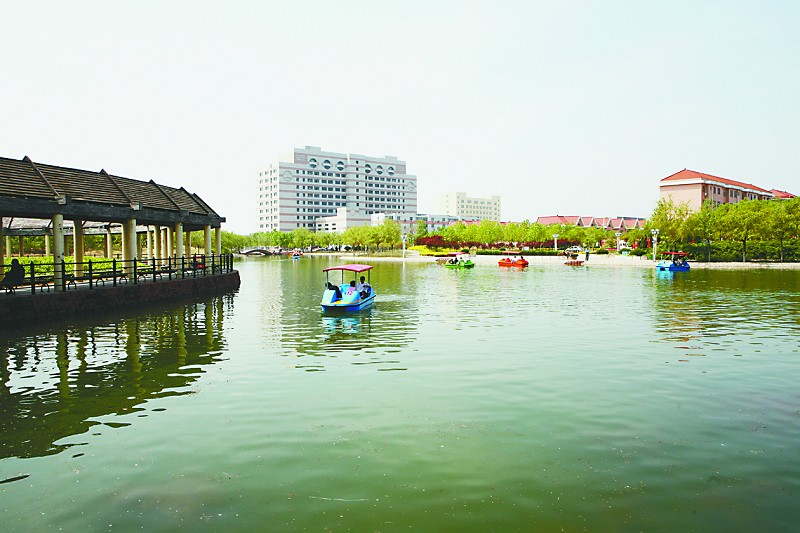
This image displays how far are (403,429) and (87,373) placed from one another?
1029 cm

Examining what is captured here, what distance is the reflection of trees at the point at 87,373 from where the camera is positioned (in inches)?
436

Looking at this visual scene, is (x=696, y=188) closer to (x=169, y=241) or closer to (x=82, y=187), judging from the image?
(x=169, y=241)

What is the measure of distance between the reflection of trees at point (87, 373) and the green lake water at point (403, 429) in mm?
80

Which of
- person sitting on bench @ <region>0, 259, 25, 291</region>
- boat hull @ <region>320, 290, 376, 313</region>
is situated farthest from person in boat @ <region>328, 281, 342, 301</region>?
person sitting on bench @ <region>0, 259, 25, 291</region>

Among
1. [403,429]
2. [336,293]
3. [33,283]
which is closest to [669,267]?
[336,293]

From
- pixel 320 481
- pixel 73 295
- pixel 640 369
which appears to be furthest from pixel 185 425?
pixel 73 295

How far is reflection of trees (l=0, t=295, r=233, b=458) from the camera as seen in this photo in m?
11.1

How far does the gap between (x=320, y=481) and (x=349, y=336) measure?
1374cm

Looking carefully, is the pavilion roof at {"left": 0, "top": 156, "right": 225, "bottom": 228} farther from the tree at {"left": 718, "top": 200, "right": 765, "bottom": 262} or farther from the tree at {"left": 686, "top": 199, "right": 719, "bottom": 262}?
the tree at {"left": 718, "top": 200, "right": 765, "bottom": 262}

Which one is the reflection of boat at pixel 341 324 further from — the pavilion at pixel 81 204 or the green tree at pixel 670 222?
the green tree at pixel 670 222

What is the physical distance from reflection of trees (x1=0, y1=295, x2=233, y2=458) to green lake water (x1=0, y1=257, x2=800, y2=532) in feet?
0.26

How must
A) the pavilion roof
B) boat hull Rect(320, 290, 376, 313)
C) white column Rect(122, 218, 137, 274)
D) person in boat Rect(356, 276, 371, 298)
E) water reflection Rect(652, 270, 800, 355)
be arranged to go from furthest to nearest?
white column Rect(122, 218, 137, 274)
person in boat Rect(356, 276, 371, 298)
boat hull Rect(320, 290, 376, 313)
the pavilion roof
water reflection Rect(652, 270, 800, 355)

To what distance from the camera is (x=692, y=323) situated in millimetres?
24234

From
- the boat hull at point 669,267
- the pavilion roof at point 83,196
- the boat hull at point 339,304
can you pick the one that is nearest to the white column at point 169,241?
the pavilion roof at point 83,196
